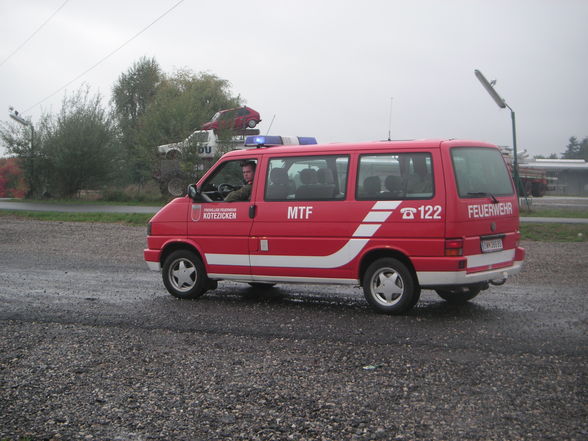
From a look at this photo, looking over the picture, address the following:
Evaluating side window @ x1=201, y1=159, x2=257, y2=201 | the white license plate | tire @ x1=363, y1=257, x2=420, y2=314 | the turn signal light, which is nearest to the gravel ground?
tire @ x1=363, y1=257, x2=420, y2=314

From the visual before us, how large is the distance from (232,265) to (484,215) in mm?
3297

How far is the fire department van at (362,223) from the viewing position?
7613 mm

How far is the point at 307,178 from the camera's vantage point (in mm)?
8523

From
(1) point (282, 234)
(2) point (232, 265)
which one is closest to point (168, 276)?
(2) point (232, 265)

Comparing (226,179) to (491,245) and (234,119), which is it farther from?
(234,119)

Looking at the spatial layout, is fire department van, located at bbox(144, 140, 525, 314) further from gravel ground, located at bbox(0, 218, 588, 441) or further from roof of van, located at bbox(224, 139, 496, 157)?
gravel ground, located at bbox(0, 218, 588, 441)

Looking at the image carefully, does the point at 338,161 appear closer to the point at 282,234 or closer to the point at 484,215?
the point at 282,234

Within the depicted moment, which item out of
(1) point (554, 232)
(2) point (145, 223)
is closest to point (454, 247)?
(1) point (554, 232)

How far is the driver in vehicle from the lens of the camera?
9016 millimetres

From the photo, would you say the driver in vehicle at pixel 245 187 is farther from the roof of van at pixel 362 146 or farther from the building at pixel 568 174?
the building at pixel 568 174

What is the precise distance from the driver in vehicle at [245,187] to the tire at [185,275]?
101 cm

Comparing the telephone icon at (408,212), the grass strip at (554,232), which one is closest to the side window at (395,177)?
the telephone icon at (408,212)

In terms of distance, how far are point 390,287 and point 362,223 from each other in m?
0.81

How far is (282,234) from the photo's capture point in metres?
8.59
